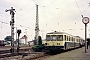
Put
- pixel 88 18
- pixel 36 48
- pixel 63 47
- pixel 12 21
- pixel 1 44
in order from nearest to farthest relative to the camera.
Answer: pixel 88 18 < pixel 63 47 < pixel 12 21 < pixel 36 48 < pixel 1 44

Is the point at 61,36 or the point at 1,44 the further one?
the point at 1,44

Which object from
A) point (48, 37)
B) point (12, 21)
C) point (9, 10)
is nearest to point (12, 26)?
point (12, 21)

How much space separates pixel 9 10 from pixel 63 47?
41.5ft

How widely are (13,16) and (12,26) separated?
1655 mm

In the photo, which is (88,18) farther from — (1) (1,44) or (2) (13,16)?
(1) (1,44)

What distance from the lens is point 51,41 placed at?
31.3 m

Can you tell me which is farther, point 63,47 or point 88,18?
point 63,47

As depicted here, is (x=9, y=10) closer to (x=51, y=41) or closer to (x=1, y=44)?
(x=51, y=41)

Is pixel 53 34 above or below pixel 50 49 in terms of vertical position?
above

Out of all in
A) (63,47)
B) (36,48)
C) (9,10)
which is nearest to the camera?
(63,47)

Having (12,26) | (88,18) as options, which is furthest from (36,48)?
(88,18)

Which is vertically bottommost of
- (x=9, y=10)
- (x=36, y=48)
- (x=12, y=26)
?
(x=36, y=48)

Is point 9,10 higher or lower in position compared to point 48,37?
higher

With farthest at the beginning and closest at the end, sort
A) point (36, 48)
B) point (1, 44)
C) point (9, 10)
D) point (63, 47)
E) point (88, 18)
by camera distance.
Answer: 1. point (1, 44)
2. point (36, 48)
3. point (9, 10)
4. point (63, 47)
5. point (88, 18)
